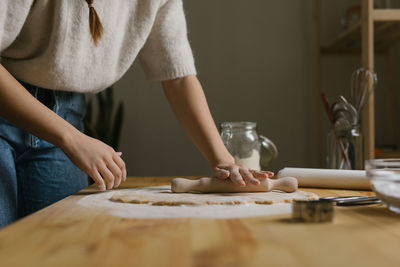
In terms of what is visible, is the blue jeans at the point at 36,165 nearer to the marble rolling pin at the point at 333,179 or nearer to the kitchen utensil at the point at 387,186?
the marble rolling pin at the point at 333,179

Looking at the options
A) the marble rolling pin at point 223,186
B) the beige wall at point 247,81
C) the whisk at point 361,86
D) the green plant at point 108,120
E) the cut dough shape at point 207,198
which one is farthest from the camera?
the beige wall at point 247,81

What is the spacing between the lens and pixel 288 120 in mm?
2561

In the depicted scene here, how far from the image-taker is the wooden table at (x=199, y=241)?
35 cm

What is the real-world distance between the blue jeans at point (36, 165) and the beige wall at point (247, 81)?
5.04ft

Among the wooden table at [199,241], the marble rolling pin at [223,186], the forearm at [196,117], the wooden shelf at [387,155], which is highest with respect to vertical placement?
the forearm at [196,117]

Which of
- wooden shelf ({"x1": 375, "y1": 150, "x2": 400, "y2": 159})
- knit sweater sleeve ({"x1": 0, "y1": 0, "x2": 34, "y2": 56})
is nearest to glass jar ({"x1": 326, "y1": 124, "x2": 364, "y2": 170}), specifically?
knit sweater sleeve ({"x1": 0, "y1": 0, "x2": 34, "y2": 56})

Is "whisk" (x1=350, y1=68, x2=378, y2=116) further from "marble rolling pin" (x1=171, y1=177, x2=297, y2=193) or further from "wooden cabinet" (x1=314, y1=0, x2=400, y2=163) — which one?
"marble rolling pin" (x1=171, y1=177, x2=297, y2=193)

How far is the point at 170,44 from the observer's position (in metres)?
1.01

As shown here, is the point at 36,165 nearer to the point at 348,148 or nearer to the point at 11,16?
the point at 11,16

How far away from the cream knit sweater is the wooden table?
40 centimetres

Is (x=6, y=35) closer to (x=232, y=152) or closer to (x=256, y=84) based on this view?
(x=232, y=152)

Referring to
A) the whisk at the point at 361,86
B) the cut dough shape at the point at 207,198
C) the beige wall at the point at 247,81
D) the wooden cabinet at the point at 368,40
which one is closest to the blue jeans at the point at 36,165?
the cut dough shape at the point at 207,198

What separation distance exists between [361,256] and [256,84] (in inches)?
88.1

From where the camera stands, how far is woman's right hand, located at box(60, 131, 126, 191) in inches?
27.3
